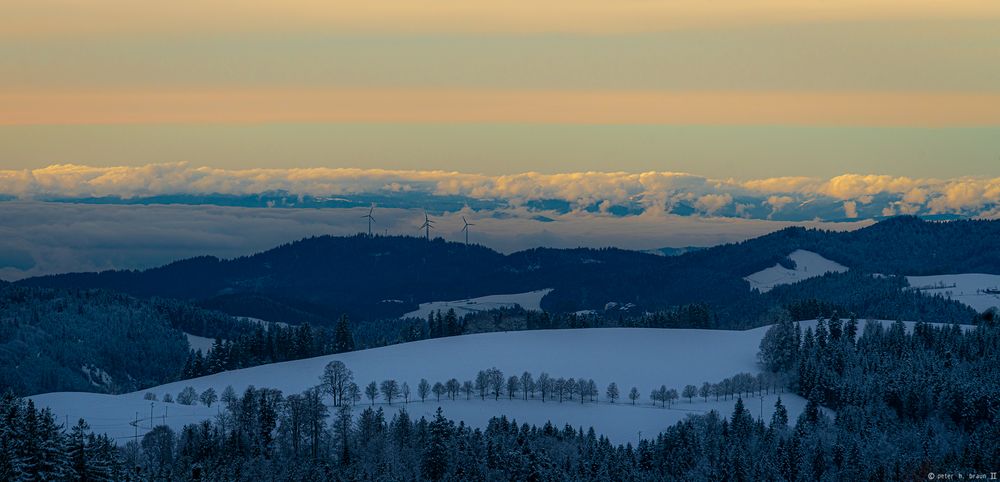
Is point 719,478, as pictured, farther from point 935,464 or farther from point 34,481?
point 34,481

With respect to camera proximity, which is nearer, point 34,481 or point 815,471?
point 34,481

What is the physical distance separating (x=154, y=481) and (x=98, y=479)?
2302cm

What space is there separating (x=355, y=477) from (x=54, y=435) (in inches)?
1610

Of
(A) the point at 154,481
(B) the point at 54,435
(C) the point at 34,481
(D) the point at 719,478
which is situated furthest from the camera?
(D) the point at 719,478

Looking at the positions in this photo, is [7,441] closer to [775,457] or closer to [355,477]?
[355,477]

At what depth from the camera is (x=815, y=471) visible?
193500 millimetres

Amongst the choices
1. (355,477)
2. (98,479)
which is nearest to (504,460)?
(355,477)

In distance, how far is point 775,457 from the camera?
19900 cm

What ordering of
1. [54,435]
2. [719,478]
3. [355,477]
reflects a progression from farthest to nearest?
[719,478], [355,477], [54,435]

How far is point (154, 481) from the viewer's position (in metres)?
165

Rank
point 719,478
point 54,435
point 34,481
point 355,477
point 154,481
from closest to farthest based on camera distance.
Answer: point 34,481, point 54,435, point 154,481, point 355,477, point 719,478

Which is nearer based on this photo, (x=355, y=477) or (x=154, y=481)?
(x=154, y=481)

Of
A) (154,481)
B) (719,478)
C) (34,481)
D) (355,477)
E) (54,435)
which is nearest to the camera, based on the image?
(34,481)

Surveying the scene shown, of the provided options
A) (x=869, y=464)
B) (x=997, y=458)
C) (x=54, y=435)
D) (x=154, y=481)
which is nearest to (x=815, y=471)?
(x=869, y=464)
